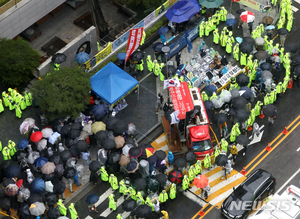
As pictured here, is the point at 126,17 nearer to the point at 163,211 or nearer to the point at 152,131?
the point at 152,131

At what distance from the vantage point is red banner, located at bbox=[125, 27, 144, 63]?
137 ft

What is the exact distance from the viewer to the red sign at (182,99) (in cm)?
3869

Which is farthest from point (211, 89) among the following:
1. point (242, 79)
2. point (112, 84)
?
point (112, 84)

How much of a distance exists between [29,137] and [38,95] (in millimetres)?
3011

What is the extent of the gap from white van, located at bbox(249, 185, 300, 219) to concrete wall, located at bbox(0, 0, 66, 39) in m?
23.1

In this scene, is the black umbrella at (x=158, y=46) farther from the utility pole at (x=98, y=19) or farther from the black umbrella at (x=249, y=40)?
the black umbrella at (x=249, y=40)

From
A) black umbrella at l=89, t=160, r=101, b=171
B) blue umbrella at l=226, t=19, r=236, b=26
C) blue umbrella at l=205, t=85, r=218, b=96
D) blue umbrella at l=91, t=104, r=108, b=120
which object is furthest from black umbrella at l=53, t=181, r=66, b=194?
blue umbrella at l=226, t=19, r=236, b=26

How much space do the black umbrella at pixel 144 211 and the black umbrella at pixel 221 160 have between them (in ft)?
19.4

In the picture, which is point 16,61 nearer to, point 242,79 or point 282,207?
point 242,79

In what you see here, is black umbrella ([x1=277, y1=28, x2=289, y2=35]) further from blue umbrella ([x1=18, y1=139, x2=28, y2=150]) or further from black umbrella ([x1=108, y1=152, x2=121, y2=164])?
blue umbrella ([x1=18, y1=139, x2=28, y2=150])

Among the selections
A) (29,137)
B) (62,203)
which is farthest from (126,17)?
(62,203)

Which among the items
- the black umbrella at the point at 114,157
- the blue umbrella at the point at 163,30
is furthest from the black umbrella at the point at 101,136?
the blue umbrella at the point at 163,30

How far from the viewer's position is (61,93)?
130ft

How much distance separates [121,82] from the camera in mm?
41562
